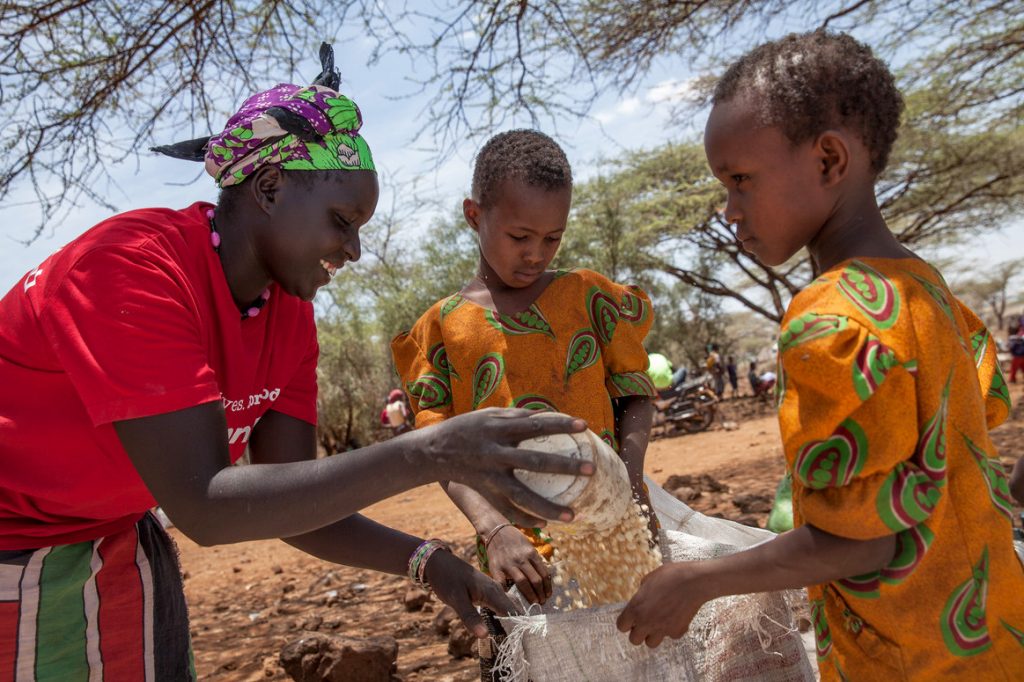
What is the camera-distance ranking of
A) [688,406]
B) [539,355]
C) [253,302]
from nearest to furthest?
[253,302] → [539,355] → [688,406]

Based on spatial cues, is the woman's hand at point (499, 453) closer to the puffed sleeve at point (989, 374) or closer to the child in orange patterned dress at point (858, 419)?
the child in orange patterned dress at point (858, 419)

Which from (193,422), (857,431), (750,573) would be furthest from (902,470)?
(193,422)

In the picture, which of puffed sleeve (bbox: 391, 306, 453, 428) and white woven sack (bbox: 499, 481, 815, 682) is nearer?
white woven sack (bbox: 499, 481, 815, 682)

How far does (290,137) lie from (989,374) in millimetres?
1484

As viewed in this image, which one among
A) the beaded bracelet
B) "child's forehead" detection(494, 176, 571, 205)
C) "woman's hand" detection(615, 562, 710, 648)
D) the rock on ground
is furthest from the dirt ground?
"woman's hand" detection(615, 562, 710, 648)

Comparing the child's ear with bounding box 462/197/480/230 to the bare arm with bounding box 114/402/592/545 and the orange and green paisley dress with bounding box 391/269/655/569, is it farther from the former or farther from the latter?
the bare arm with bounding box 114/402/592/545

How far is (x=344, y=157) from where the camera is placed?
1.80 metres

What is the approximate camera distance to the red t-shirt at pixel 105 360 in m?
1.38

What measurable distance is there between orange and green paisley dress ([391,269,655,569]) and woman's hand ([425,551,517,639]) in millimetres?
268

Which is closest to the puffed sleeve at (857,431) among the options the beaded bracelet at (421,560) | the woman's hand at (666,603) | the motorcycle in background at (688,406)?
the woman's hand at (666,603)

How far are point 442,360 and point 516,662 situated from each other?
900 millimetres

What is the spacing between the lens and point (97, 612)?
5.64 ft

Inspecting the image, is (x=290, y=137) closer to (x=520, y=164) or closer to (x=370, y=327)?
(x=520, y=164)

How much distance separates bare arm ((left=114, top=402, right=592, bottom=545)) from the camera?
4.29 feet
